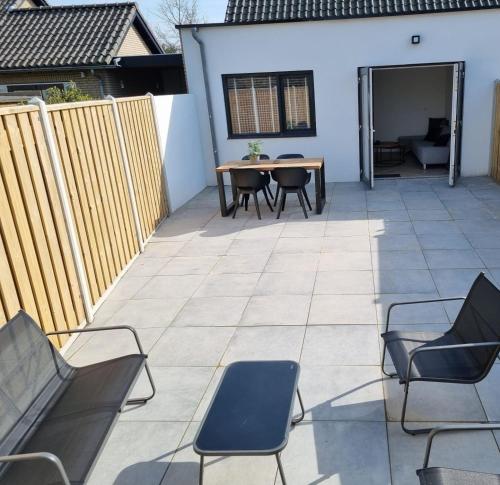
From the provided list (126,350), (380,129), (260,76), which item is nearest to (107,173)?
(126,350)

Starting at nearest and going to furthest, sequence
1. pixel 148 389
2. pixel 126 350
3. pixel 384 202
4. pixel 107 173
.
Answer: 1. pixel 148 389
2. pixel 126 350
3. pixel 107 173
4. pixel 384 202

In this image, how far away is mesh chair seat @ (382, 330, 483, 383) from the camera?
9.04 feet

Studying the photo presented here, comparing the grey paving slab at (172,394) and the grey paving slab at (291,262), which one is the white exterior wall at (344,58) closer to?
the grey paving slab at (291,262)

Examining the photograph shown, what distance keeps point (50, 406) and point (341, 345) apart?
217 centimetres

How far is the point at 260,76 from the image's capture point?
9.79m

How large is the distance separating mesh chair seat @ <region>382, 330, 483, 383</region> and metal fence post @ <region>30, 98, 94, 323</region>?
2.85 m

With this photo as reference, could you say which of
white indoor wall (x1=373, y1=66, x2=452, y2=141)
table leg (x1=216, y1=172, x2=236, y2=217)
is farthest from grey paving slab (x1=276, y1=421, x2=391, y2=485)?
white indoor wall (x1=373, y1=66, x2=452, y2=141)

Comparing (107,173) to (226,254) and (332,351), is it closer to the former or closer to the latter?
(226,254)

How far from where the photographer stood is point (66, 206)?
4352mm

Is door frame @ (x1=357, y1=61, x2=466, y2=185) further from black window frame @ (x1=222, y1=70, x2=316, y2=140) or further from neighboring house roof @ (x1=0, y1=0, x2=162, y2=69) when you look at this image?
neighboring house roof @ (x1=0, y1=0, x2=162, y2=69)

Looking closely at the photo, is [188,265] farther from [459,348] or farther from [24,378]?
[459,348]

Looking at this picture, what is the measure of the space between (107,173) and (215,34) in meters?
5.43

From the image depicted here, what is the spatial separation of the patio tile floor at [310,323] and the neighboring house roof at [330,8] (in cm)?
366

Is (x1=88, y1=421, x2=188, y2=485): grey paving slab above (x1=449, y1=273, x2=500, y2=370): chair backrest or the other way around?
the other way around
